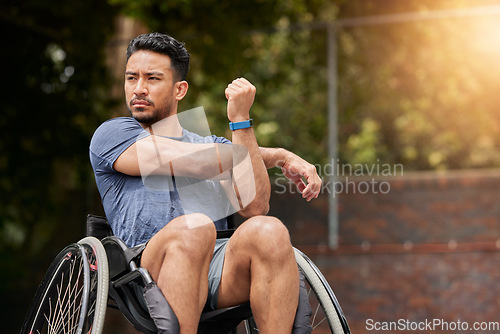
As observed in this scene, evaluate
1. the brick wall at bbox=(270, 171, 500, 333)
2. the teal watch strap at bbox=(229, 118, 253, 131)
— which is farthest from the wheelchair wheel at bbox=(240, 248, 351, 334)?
the brick wall at bbox=(270, 171, 500, 333)

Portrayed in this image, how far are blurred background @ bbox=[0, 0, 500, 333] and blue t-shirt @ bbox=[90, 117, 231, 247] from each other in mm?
3736

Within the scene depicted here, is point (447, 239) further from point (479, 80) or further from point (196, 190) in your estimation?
point (196, 190)

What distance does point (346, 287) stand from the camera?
678 cm

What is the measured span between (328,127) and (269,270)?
510 centimetres

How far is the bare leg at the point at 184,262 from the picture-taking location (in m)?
2.21

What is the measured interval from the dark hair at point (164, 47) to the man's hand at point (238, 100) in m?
0.32

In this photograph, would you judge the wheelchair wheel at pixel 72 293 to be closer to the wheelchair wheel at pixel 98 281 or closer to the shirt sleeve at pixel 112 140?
the wheelchair wheel at pixel 98 281

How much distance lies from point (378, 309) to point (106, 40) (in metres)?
3.80

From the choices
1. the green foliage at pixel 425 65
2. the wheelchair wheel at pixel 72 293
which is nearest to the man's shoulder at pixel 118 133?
the wheelchair wheel at pixel 72 293

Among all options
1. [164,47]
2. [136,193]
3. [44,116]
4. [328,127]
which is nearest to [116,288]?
[136,193]

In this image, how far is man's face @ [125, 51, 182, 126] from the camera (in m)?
Result: 2.56

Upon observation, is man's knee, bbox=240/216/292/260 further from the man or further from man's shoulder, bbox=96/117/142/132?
man's shoulder, bbox=96/117/142/132

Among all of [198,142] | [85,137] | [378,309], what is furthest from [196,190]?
[85,137]

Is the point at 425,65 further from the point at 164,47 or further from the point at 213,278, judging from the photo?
the point at 213,278
